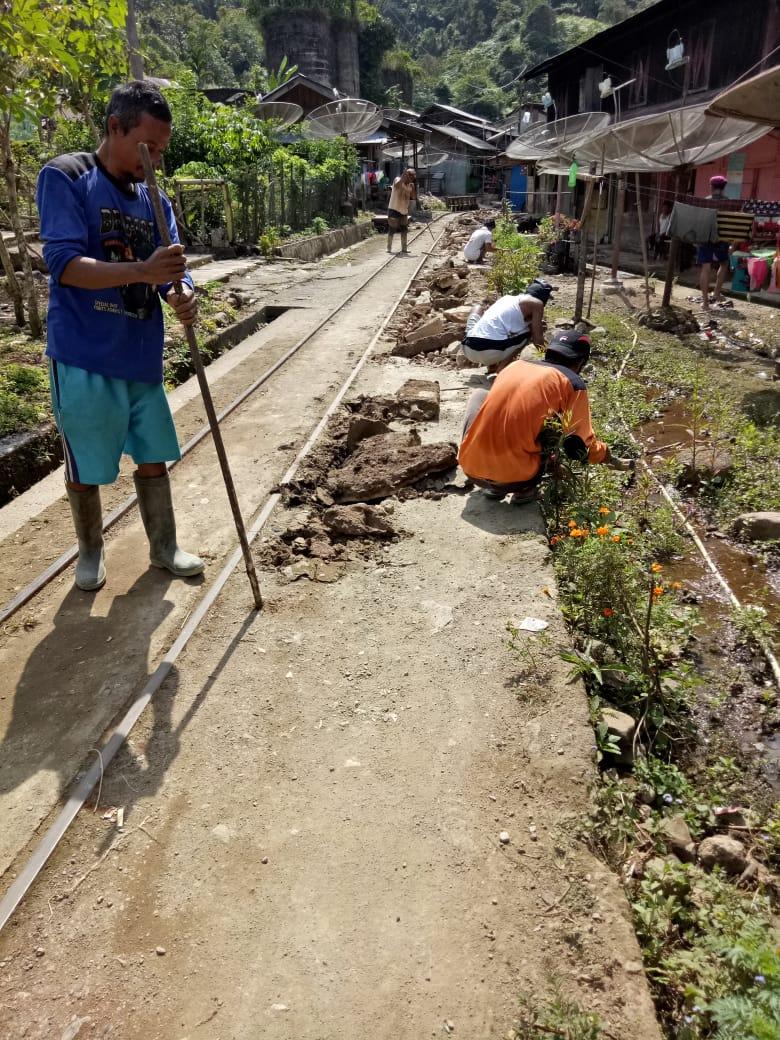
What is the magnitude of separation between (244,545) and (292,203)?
793 inches

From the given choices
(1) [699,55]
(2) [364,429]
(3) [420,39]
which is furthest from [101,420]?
(3) [420,39]

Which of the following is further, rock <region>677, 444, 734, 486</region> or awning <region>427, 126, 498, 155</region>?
awning <region>427, 126, 498, 155</region>

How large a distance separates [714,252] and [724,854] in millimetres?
10842

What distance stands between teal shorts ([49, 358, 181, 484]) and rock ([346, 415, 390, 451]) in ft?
7.73

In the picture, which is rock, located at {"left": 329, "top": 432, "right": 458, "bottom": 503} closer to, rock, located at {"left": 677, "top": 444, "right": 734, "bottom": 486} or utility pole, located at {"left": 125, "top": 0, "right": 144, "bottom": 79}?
rock, located at {"left": 677, "top": 444, "right": 734, "bottom": 486}

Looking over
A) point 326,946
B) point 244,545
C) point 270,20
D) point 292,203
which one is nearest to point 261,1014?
point 326,946

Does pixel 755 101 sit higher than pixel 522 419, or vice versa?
pixel 755 101

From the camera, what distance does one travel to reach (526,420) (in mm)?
4371

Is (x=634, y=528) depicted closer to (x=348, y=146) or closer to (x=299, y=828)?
(x=299, y=828)

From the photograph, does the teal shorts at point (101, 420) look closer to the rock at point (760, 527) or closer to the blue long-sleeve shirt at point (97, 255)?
the blue long-sleeve shirt at point (97, 255)

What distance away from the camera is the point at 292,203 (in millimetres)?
21125

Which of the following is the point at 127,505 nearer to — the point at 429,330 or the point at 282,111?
the point at 429,330

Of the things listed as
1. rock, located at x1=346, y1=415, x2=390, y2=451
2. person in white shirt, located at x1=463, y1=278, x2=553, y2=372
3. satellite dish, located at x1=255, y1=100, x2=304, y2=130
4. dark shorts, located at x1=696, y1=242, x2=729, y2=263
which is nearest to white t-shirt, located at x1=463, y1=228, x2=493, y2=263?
dark shorts, located at x1=696, y1=242, x2=729, y2=263

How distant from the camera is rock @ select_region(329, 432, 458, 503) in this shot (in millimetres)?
4922
